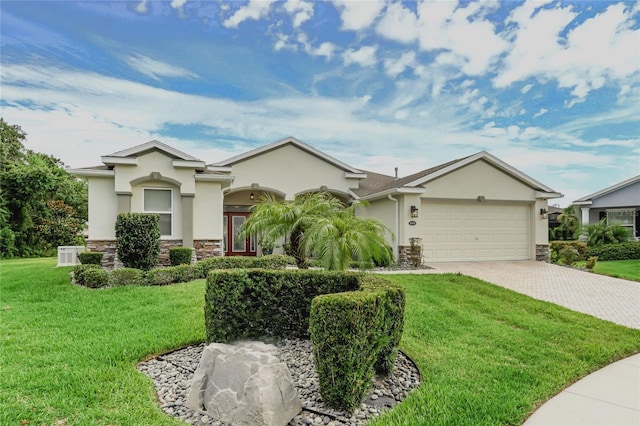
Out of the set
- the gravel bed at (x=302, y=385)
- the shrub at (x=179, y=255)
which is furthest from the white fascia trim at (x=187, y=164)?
the gravel bed at (x=302, y=385)

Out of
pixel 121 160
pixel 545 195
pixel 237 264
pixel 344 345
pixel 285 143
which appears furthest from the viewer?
pixel 285 143

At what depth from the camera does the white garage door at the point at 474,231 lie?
47.7 ft

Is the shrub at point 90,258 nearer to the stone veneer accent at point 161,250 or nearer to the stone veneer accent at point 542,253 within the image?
the stone veneer accent at point 161,250

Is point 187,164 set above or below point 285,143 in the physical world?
below

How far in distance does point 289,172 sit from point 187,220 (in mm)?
5481

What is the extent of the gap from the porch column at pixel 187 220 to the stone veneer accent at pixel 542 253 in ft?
47.5

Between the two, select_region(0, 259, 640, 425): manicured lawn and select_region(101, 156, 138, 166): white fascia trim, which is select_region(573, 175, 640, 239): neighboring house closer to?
select_region(0, 259, 640, 425): manicured lawn

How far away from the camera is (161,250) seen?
13188mm

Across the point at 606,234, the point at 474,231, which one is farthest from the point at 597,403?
the point at 606,234

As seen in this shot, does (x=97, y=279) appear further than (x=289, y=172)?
No

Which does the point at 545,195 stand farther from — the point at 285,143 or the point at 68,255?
the point at 68,255

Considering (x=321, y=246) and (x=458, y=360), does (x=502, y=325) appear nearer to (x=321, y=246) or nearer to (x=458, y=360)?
(x=458, y=360)

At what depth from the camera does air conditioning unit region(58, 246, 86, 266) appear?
13.7 metres

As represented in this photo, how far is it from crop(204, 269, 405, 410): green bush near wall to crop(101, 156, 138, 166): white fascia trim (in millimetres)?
9831
